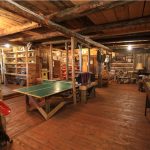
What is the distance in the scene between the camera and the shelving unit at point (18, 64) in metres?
7.43

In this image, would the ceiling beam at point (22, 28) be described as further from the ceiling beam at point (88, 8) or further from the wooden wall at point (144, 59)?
the wooden wall at point (144, 59)

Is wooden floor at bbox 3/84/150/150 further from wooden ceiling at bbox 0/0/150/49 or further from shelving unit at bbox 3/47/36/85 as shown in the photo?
shelving unit at bbox 3/47/36/85

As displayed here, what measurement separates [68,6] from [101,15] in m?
0.92

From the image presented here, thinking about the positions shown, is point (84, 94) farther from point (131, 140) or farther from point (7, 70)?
point (7, 70)

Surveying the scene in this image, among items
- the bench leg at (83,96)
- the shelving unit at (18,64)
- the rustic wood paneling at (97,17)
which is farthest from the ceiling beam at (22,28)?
the shelving unit at (18,64)

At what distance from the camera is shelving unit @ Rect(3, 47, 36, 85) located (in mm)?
7432

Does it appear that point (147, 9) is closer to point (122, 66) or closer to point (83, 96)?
point (83, 96)

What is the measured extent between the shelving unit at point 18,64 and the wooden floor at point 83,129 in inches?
142

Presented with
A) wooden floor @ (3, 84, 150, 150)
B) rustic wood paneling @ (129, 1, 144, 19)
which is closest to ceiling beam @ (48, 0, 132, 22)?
rustic wood paneling @ (129, 1, 144, 19)

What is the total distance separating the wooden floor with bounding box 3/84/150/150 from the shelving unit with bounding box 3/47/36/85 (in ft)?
11.8

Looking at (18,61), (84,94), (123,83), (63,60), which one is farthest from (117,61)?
(18,61)

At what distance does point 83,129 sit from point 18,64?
703 cm

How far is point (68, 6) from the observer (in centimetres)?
251

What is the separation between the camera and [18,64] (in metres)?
8.41
